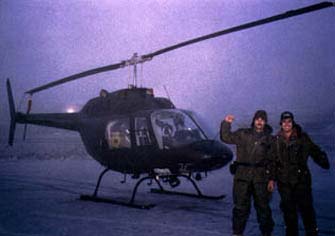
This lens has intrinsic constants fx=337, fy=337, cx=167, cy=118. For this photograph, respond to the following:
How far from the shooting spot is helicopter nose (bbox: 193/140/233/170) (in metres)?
6.73

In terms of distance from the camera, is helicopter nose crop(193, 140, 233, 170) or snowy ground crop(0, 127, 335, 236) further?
helicopter nose crop(193, 140, 233, 170)

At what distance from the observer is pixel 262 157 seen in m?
4.88

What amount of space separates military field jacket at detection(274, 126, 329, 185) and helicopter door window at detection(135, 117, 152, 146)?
343cm

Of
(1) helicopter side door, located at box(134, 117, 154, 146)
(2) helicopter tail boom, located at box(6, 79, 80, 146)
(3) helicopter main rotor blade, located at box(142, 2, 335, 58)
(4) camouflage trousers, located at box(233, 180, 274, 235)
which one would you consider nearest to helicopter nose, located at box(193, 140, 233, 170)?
(1) helicopter side door, located at box(134, 117, 154, 146)

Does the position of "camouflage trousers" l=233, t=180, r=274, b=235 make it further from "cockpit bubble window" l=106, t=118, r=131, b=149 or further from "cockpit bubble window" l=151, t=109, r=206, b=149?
"cockpit bubble window" l=106, t=118, r=131, b=149

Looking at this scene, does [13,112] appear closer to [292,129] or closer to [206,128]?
[206,128]

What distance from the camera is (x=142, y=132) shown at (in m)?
7.61

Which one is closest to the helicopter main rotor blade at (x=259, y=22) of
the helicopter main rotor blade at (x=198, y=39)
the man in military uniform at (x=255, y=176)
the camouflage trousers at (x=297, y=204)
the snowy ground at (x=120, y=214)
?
the helicopter main rotor blade at (x=198, y=39)

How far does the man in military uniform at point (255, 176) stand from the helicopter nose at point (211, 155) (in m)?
1.70

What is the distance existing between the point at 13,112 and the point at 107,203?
495cm

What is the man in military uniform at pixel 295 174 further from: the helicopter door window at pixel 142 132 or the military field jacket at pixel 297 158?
the helicopter door window at pixel 142 132

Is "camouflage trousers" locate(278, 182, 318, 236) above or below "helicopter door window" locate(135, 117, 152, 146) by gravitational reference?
below

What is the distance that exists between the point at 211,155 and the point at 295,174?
2.32m

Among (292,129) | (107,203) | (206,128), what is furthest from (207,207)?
(292,129)
